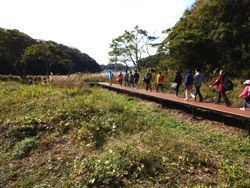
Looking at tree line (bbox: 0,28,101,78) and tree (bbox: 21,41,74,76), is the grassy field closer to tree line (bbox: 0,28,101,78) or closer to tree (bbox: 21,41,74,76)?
tree (bbox: 21,41,74,76)

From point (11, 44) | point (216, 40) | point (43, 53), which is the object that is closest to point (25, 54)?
point (43, 53)

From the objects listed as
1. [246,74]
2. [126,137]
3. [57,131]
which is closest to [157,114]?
[126,137]

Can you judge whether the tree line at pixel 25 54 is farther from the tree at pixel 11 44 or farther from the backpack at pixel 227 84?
the backpack at pixel 227 84

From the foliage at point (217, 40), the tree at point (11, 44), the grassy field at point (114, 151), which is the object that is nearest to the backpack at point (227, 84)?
the grassy field at point (114, 151)

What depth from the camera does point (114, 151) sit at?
3.15 m

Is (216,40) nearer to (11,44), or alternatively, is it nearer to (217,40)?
(217,40)

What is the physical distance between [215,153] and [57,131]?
448cm

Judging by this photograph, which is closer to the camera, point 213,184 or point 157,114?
point 213,184

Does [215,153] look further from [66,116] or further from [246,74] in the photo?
[246,74]

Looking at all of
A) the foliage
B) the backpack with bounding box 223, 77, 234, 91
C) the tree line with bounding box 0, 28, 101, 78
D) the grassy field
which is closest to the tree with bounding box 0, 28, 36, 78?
the tree line with bounding box 0, 28, 101, 78

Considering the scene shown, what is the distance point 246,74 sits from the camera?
403 inches

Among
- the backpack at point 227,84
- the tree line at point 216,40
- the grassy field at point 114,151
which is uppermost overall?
the tree line at point 216,40

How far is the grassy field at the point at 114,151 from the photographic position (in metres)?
2.59

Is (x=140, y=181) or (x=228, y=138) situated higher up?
(x=228, y=138)
